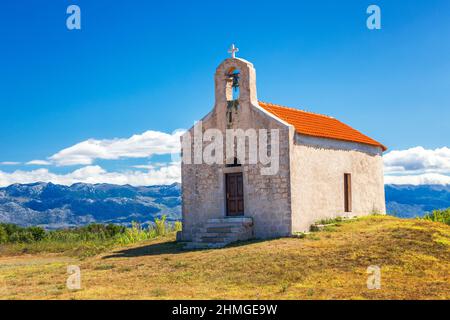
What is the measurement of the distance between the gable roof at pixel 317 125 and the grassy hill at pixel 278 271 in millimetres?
4217

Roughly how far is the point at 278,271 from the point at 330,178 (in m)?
9.12

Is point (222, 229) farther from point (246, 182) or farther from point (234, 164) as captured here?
point (234, 164)

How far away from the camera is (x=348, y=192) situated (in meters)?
24.7

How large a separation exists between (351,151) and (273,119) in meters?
5.66

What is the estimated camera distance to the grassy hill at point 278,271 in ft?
42.2

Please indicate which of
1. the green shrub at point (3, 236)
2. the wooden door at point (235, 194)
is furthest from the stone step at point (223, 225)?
the green shrub at point (3, 236)

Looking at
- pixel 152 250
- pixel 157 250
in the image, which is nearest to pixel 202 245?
pixel 157 250

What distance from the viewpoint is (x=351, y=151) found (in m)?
25.2

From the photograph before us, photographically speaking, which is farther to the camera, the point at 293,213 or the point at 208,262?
the point at 293,213

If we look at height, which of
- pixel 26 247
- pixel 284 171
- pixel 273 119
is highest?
pixel 273 119
